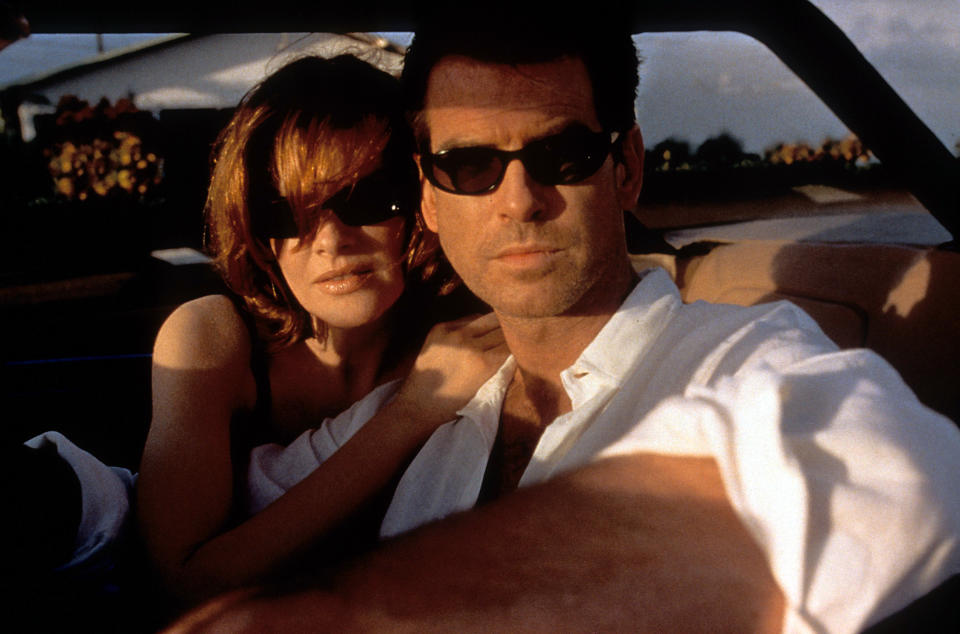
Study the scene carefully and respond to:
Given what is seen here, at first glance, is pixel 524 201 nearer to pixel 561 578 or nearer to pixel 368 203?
pixel 368 203

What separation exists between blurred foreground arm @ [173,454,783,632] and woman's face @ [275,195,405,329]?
38.2 inches

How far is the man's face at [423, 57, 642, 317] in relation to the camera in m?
1.15

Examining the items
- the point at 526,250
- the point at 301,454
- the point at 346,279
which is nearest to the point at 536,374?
the point at 526,250

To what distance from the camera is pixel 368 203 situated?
1497mm

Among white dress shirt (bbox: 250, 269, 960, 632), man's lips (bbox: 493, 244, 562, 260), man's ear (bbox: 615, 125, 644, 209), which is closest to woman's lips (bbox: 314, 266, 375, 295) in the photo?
man's lips (bbox: 493, 244, 562, 260)

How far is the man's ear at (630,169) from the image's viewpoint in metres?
1.26

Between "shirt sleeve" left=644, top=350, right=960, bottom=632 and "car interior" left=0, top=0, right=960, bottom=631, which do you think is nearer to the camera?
"shirt sleeve" left=644, top=350, right=960, bottom=632

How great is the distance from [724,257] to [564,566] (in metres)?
1.43

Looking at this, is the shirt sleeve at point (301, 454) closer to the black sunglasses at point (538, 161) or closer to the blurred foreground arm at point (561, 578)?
the black sunglasses at point (538, 161)

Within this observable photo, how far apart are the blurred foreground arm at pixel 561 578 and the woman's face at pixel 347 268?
97 cm

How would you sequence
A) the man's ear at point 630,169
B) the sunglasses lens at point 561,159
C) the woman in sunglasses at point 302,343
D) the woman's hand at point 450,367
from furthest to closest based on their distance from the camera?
the woman's hand at point 450,367, the woman in sunglasses at point 302,343, the man's ear at point 630,169, the sunglasses lens at point 561,159

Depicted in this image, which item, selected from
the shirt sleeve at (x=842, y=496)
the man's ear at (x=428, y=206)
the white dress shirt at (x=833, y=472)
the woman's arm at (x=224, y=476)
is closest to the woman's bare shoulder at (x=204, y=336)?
the woman's arm at (x=224, y=476)

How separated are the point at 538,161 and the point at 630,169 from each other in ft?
0.82

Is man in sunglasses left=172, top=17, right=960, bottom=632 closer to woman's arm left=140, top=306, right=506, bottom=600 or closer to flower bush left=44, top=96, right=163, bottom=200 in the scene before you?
woman's arm left=140, top=306, right=506, bottom=600
